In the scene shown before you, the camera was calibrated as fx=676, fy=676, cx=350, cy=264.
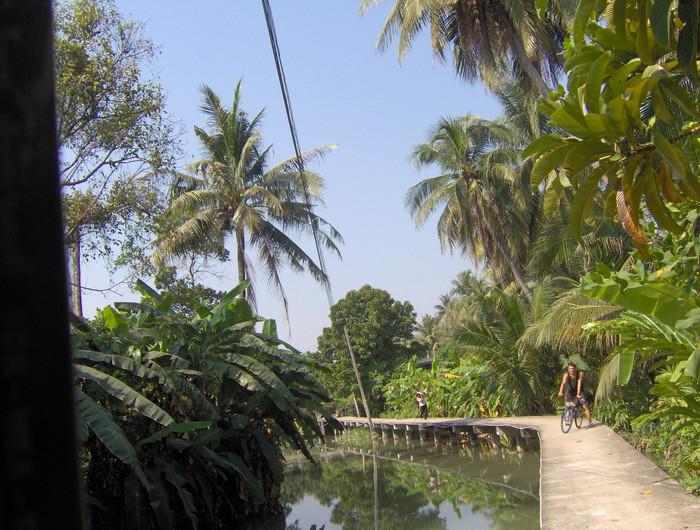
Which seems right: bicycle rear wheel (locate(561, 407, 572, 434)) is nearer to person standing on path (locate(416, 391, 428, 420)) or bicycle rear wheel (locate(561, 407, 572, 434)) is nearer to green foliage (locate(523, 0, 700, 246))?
green foliage (locate(523, 0, 700, 246))

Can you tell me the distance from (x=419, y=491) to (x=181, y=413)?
5841mm

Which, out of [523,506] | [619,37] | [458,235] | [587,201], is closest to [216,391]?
[523,506]

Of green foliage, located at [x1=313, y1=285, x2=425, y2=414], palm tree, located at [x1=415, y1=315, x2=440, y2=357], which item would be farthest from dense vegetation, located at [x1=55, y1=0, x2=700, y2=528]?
palm tree, located at [x1=415, y1=315, x2=440, y2=357]

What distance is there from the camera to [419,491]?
1360 cm

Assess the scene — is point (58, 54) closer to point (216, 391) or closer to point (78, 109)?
point (78, 109)

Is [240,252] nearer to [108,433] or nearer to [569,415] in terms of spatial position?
[569,415]

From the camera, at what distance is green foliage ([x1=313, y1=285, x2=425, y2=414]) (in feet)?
110

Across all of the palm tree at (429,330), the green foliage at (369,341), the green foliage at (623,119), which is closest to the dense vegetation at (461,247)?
the green foliage at (623,119)

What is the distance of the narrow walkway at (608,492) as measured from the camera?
5.89 meters

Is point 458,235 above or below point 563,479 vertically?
above

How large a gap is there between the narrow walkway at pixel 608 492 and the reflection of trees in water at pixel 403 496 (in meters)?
1.02

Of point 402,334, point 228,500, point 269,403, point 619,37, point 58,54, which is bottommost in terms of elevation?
point 228,500

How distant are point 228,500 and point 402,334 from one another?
24552 mm

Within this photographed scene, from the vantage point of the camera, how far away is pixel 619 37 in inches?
198
